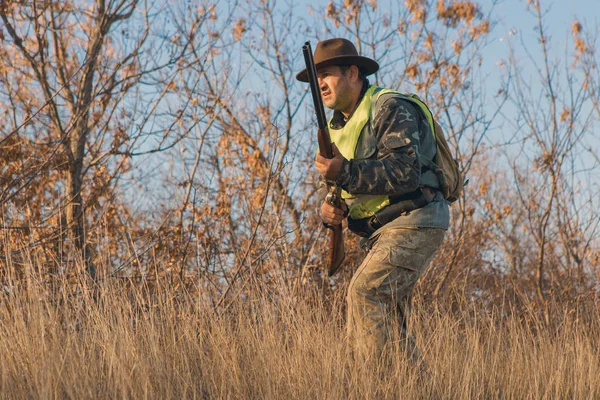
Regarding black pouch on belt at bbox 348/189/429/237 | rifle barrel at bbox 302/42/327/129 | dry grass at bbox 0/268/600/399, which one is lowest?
dry grass at bbox 0/268/600/399

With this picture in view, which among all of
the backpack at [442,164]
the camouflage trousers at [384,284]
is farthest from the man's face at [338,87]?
the camouflage trousers at [384,284]

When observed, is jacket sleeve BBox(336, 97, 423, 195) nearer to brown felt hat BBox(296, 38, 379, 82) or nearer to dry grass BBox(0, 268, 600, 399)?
brown felt hat BBox(296, 38, 379, 82)

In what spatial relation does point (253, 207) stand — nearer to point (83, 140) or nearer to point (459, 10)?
point (83, 140)

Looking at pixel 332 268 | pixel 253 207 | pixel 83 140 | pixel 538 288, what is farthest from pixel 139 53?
pixel 538 288

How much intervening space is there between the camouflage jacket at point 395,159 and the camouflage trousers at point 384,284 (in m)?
0.08

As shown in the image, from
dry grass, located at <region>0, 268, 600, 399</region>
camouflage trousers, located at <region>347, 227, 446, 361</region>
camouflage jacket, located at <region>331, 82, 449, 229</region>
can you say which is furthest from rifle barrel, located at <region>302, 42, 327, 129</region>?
dry grass, located at <region>0, 268, 600, 399</region>

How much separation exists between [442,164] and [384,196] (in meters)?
0.34

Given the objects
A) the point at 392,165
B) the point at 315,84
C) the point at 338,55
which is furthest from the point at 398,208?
the point at 338,55

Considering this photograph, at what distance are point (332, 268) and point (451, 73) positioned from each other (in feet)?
17.0

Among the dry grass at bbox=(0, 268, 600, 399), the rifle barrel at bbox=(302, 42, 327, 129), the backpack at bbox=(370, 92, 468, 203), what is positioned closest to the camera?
the dry grass at bbox=(0, 268, 600, 399)

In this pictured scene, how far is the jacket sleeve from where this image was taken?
3391 mm

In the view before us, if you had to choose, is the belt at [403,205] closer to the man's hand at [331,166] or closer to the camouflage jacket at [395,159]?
the camouflage jacket at [395,159]

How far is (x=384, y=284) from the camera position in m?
3.54

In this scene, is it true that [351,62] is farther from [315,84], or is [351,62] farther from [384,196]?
[384,196]
